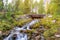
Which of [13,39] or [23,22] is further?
[23,22]

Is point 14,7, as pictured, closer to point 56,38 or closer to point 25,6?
point 25,6

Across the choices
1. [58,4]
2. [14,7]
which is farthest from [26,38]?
[14,7]

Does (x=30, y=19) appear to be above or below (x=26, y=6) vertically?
below

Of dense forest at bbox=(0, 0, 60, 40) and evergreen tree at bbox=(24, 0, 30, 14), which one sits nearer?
dense forest at bbox=(0, 0, 60, 40)

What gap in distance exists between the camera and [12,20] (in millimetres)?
11852

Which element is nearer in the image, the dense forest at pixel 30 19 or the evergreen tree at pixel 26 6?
the dense forest at pixel 30 19

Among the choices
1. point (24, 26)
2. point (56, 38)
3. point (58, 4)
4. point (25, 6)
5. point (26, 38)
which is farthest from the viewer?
point (25, 6)

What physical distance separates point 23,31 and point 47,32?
1.38 metres

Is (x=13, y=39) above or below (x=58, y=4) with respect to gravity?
below

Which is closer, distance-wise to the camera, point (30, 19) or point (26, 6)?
point (30, 19)

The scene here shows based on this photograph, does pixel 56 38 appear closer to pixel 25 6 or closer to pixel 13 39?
pixel 13 39

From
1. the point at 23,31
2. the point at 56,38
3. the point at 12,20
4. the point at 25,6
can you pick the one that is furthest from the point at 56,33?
the point at 25,6

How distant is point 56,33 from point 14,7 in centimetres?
715

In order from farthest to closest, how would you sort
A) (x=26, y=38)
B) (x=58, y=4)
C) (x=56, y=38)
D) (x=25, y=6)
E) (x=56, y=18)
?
(x=25, y=6) < (x=58, y=4) < (x=56, y=18) < (x=26, y=38) < (x=56, y=38)
